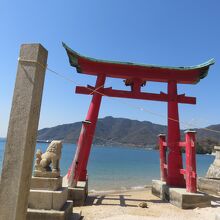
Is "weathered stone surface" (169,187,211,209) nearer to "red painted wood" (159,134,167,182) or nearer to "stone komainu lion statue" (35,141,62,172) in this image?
"red painted wood" (159,134,167,182)

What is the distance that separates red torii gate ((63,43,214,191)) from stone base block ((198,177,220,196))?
3476 millimetres

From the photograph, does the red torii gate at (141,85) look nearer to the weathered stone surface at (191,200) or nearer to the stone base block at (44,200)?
the weathered stone surface at (191,200)

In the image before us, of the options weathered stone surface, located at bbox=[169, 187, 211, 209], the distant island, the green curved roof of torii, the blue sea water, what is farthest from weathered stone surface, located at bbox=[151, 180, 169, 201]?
the distant island

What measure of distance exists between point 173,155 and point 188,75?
2789 mm

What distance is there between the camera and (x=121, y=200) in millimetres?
8555

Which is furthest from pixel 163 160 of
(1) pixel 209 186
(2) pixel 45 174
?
(2) pixel 45 174

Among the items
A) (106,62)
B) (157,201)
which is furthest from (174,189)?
(106,62)

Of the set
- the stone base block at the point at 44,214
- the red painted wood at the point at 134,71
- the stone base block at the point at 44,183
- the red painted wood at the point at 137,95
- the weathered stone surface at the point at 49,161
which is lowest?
the stone base block at the point at 44,214

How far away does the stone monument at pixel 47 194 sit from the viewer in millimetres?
5042

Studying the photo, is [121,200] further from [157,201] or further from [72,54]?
[72,54]

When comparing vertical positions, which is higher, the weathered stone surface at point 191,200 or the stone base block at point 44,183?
the stone base block at point 44,183

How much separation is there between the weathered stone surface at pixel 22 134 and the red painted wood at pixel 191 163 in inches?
212

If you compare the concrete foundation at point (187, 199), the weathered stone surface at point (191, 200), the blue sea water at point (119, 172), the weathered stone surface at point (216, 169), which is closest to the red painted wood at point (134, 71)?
the concrete foundation at point (187, 199)

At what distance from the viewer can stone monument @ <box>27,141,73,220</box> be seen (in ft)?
16.5
